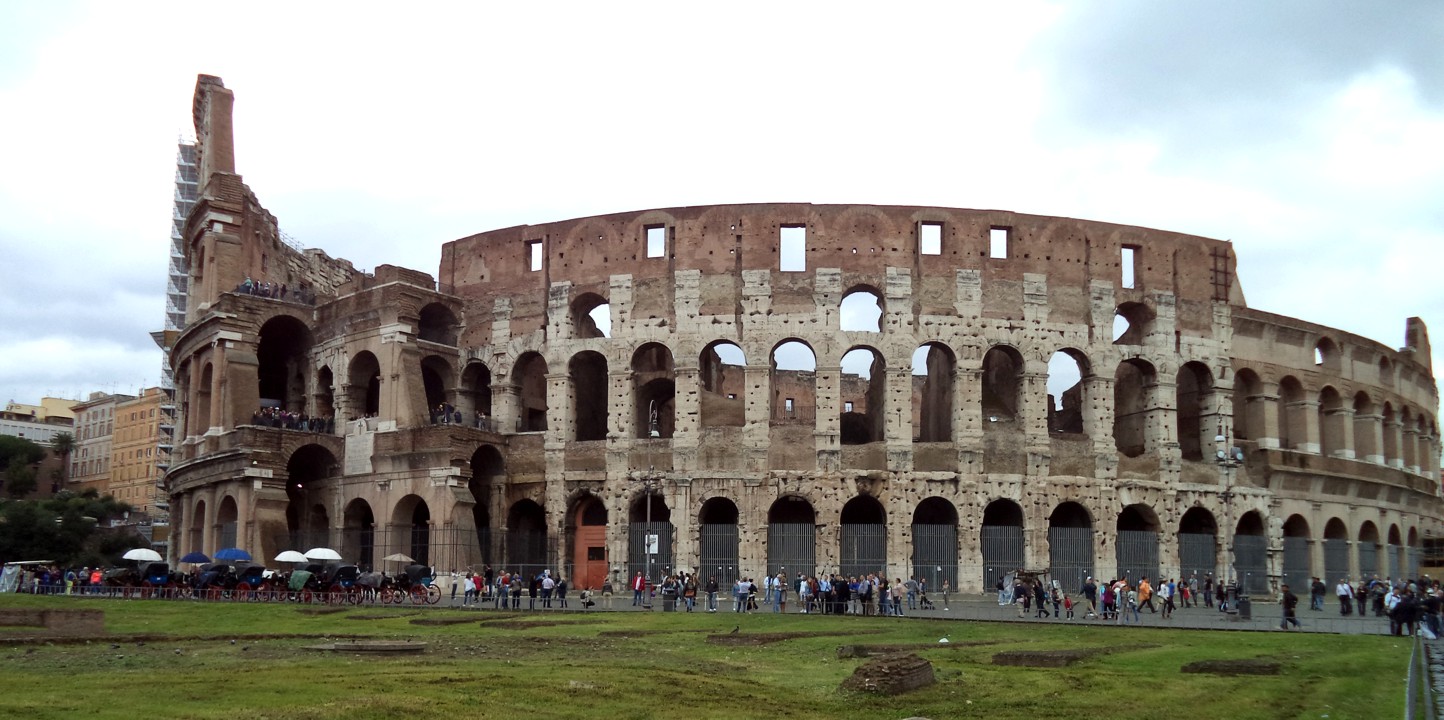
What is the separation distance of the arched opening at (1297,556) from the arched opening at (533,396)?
25.9 meters

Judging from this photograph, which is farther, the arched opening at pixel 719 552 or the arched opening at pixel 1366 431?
the arched opening at pixel 1366 431

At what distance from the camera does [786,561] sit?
42156mm

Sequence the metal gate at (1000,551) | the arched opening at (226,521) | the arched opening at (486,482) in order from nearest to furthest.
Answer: the metal gate at (1000,551) < the arched opening at (486,482) < the arched opening at (226,521)

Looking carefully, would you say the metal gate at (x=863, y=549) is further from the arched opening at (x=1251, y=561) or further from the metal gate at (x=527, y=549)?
the arched opening at (x=1251, y=561)

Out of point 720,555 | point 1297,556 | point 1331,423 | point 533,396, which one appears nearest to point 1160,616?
point 720,555

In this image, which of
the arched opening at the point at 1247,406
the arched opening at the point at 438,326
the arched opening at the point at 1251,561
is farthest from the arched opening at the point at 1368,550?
the arched opening at the point at 438,326

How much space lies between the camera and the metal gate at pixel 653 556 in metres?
42.6

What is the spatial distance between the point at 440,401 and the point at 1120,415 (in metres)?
24.0

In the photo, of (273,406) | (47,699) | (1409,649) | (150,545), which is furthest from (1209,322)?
(150,545)

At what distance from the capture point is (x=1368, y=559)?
2018 inches

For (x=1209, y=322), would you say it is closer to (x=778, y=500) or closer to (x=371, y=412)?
(x=778, y=500)

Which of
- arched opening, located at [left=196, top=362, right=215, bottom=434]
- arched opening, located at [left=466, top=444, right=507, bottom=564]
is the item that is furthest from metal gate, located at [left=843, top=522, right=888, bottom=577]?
arched opening, located at [left=196, top=362, right=215, bottom=434]

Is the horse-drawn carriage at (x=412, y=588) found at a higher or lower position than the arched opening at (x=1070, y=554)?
lower

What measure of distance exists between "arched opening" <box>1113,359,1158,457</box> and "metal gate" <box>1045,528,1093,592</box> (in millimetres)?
3453
